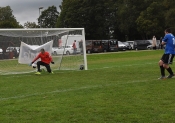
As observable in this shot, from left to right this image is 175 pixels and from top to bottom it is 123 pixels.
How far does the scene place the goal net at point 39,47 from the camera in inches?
727

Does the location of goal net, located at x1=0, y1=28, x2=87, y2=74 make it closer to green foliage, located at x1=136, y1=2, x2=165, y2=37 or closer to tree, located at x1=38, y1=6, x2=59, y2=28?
green foliage, located at x1=136, y1=2, x2=165, y2=37

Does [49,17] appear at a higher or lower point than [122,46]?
higher

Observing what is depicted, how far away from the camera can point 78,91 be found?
10516 millimetres

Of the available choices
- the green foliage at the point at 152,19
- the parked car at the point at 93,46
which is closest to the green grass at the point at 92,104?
the parked car at the point at 93,46

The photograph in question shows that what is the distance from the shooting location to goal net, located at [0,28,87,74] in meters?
18.5

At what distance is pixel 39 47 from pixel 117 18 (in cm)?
5839

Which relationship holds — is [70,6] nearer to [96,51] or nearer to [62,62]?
[96,51]

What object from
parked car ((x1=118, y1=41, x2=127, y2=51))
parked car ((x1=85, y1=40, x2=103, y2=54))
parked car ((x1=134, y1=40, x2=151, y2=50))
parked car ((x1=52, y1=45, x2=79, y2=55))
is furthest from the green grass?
parked car ((x1=134, y1=40, x2=151, y2=50))

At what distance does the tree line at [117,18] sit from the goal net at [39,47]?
48263 mm

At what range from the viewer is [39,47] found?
19547 millimetres

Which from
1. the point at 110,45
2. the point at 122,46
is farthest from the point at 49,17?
the point at 110,45

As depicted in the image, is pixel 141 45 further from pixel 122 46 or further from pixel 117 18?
pixel 117 18

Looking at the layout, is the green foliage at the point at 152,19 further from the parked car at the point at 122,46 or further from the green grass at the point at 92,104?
the green grass at the point at 92,104

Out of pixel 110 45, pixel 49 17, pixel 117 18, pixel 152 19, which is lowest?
pixel 110 45
